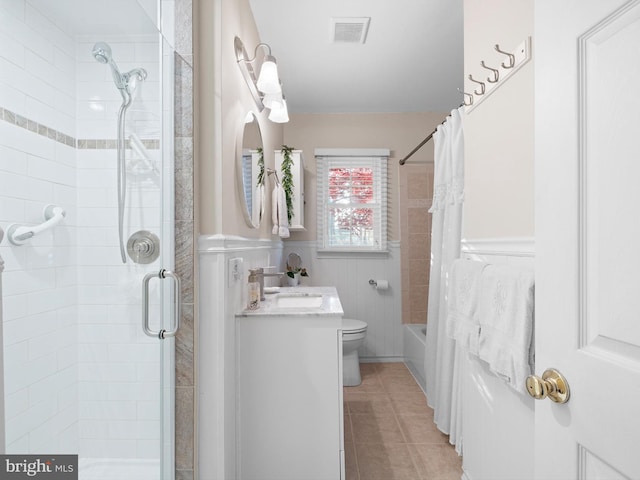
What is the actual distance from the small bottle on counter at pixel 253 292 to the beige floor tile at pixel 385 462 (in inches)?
41.5

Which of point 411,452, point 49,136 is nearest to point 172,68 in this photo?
point 49,136

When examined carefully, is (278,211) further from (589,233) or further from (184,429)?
(589,233)

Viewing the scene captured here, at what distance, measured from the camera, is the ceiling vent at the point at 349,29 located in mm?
2289

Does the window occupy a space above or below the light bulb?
below

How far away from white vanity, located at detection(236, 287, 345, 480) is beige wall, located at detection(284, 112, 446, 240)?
238cm

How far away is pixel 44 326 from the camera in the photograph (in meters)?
0.95

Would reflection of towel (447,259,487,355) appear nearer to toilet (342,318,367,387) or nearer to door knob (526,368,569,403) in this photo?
door knob (526,368,569,403)

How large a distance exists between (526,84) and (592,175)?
0.76 m

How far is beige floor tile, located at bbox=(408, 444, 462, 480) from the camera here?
1922 millimetres

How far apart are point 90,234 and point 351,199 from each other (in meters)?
2.96

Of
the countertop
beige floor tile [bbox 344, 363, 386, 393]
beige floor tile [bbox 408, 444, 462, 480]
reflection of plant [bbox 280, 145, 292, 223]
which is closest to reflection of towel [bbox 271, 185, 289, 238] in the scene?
reflection of plant [bbox 280, 145, 292, 223]

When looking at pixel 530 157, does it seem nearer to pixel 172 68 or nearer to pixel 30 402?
pixel 172 68

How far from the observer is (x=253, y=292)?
1.91m

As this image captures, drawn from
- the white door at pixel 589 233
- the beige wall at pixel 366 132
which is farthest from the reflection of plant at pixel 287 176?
the white door at pixel 589 233
